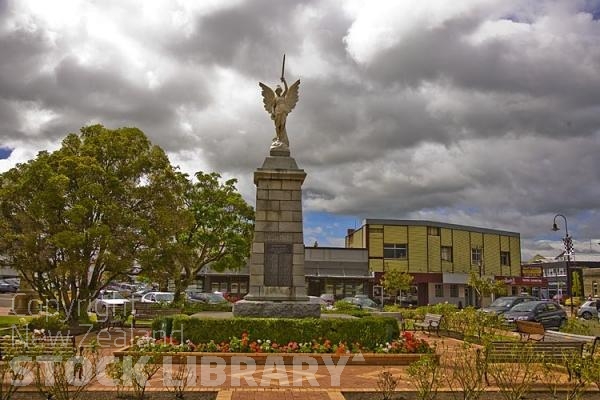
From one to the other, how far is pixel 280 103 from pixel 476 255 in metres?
42.5

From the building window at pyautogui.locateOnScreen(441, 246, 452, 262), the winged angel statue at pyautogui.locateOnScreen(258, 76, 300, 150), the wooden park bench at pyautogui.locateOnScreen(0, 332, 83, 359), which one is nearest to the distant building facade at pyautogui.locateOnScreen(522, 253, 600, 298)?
the building window at pyautogui.locateOnScreen(441, 246, 452, 262)

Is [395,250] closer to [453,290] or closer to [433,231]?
[433,231]

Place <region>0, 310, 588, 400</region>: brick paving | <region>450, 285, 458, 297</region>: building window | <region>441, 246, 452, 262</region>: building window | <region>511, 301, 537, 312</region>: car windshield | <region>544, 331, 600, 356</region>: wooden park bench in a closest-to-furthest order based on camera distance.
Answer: <region>0, 310, 588, 400</region>: brick paving, <region>544, 331, 600, 356</region>: wooden park bench, <region>511, 301, 537, 312</region>: car windshield, <region>450, 285, 458, 297</region>: building window, <region>441, 246, 452, 262</region>: building window

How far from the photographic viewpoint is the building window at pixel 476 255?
55719 mm

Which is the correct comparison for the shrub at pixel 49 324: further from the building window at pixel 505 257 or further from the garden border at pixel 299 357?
the building window at pixel 505 257

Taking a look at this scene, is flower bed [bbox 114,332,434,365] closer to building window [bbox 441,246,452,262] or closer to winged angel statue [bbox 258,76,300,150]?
winged angel statue [bbox 258,76,300,150]

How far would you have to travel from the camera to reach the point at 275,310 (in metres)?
16.2

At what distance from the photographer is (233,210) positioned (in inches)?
1219

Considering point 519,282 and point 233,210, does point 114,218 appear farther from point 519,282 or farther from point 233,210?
point 519,282

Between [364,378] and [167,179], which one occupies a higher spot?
[167,179]

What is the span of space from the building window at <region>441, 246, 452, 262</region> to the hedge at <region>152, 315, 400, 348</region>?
40.6 metres

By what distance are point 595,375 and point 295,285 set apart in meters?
9.19

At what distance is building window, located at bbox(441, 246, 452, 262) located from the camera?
53.8m

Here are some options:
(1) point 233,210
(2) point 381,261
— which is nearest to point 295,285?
(1) point 233,210
